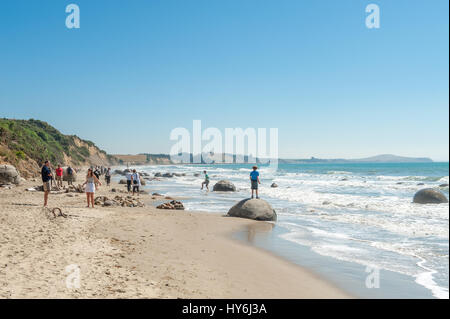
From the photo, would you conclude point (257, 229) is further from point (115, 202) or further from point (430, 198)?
point (430, 198)

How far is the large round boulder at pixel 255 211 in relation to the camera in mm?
13875

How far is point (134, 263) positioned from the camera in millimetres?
6945

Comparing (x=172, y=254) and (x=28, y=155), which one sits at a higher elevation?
(x=28, y=155)

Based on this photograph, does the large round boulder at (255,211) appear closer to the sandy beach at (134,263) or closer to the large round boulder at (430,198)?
the sandy beach at (134,263)

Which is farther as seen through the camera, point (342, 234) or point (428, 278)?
point (342, 234)

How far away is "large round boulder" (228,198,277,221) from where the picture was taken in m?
13.9

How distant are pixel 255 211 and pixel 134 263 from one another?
7.77 m

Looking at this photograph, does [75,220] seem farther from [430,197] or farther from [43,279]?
[430,197]

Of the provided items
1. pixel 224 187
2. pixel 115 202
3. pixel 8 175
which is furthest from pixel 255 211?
pixel 8 175

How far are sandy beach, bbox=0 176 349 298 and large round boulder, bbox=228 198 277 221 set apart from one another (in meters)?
2.94

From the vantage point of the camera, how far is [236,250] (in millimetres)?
8906
